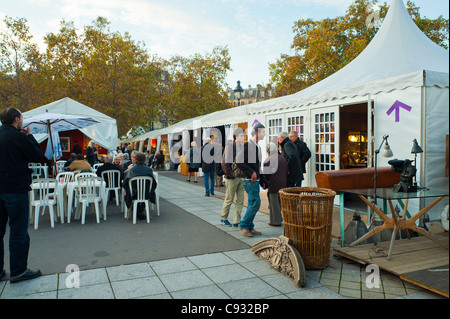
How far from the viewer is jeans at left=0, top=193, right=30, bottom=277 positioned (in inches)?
131

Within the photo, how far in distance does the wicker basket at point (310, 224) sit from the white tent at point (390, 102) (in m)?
2.29

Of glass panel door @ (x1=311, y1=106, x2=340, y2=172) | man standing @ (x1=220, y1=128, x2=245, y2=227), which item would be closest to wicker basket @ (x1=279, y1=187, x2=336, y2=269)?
man standing @ (x1=220, y1=128, x2=245, y2=227)

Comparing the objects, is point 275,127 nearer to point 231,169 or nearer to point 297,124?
point 297,124

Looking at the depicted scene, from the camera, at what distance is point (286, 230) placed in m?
3.81

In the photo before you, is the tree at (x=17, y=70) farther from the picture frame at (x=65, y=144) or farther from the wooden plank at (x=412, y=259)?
the wooden plank at (x=412, y=259)

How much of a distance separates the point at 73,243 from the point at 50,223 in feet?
5.47

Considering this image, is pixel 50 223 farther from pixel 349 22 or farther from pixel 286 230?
pixel 349 22

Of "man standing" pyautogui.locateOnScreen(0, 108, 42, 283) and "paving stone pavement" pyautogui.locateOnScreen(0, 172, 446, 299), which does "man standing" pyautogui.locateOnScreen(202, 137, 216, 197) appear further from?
"man standing" pyautogui.locateOnScreen(0, 108, 42, 283)

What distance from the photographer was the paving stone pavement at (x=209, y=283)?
3057 millimetres

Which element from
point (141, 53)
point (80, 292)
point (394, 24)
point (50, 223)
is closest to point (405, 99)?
point (394, 24)

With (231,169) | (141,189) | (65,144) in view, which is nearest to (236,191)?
(231,169)

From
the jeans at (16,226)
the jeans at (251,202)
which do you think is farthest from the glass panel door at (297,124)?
the jeans at (16,226)

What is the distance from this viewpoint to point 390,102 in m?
5.86

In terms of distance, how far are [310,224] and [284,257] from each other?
0.46 meters
